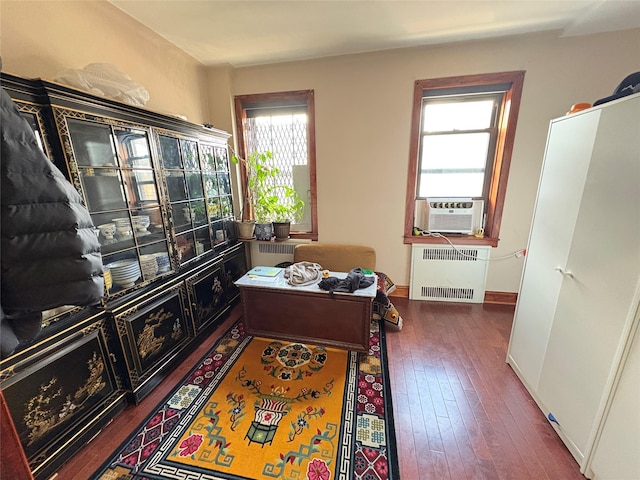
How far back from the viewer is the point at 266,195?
3053mm

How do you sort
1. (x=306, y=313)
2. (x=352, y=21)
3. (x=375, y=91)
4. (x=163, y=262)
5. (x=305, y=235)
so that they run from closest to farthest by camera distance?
(x=163, y=262), (x=352, y=21), (x=306, y=313), (x=375, y=91), (x=305, y=235)

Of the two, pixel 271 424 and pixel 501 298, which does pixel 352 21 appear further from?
pixel 501 298

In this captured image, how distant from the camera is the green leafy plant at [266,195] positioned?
2.95 meters

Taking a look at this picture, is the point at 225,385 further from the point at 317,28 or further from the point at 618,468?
the point at 317,28

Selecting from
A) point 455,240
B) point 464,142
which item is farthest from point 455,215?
point 464,142

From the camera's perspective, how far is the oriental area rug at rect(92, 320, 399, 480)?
1.30 m

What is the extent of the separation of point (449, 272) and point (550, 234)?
137 cm

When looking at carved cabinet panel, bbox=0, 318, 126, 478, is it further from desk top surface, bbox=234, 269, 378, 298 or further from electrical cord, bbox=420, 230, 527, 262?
electrical cord, bbox=420, 230, 527, 262

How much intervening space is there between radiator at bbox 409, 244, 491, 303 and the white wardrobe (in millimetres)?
1126

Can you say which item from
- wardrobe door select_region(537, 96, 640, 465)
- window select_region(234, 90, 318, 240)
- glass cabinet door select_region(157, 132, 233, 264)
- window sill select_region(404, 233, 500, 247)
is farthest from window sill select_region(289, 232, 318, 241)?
wardrobe door select_region(537, 96, 640, 465)

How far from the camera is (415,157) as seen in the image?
2.71 meters

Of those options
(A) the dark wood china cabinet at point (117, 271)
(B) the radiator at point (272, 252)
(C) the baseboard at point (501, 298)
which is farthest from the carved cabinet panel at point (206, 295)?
(C) the baseboard at point (501, 298)

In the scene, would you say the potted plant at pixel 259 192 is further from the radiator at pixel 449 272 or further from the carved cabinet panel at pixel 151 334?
the radiator at pixel 449 272

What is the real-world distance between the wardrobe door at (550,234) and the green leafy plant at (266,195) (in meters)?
2.17
